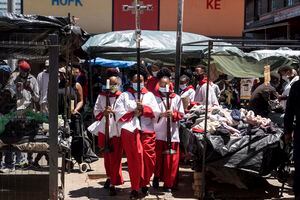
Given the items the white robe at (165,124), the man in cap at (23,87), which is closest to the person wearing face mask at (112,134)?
the white robe at (165,124)

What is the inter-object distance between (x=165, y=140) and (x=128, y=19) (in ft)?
33.5

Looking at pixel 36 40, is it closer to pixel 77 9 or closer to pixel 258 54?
pixel 258 54

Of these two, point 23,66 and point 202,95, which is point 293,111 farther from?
point 23,66

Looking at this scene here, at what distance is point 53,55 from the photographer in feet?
18.6

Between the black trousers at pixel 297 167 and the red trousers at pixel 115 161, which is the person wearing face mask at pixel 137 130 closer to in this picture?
the red trousers at pixel 115 161

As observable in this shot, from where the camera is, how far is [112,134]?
739cm

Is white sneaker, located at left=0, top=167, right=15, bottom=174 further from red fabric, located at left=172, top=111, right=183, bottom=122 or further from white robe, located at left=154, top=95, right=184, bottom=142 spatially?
red fabric, located at left=172, top=111, right=183, bottom=122

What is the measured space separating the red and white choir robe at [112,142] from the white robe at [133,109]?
0.19 m

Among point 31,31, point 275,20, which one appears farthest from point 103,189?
point 275,20

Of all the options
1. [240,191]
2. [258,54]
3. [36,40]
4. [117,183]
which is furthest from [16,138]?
[258,54]

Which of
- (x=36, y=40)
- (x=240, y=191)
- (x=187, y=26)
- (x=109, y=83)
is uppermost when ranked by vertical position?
(x=187, y=26)

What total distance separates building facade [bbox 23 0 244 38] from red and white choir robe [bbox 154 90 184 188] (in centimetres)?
974

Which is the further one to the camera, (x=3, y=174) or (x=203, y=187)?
(x=3, y=174)

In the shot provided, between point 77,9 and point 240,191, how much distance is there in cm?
1100
